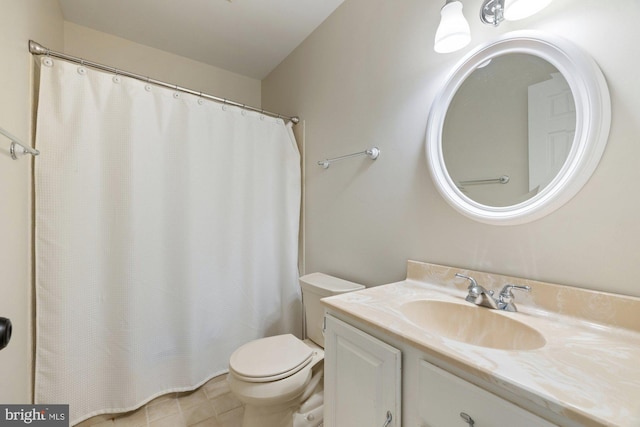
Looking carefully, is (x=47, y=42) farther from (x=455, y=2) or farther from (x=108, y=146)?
(x=455, y=2)

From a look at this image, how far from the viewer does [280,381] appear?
45.8 inches

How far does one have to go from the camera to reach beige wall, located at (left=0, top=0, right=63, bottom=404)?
0.92 meters

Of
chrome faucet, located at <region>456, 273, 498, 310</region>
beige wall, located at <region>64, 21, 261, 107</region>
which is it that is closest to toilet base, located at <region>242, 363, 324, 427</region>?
chrome faucet, located at <region>456, 273, 498, 310</region>

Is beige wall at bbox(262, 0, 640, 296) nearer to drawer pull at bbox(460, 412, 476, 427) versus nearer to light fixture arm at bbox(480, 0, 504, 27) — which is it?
light fixture arm at bbox(480, 0, 504, 27)

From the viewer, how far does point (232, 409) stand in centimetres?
149

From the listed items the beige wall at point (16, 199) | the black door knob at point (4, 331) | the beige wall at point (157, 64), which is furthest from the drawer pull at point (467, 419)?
the beige wall at point (157, 64)

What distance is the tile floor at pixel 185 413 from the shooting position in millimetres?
1379

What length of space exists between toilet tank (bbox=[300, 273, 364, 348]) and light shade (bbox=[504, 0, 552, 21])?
1.28 m

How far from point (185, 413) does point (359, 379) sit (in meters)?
1.26

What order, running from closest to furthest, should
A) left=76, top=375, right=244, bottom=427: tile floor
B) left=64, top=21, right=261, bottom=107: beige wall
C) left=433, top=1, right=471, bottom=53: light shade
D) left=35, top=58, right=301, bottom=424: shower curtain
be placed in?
left=433, top=1, right=471, bottom=53: light shade, left=35, top=58, right=301, bottom=424: shower curtain, left=76, top=375, right=244, bottom=427: tile floor, left=64, top=21, right=261, bottom=107: beige wall

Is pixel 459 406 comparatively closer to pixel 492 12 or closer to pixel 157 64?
pixel 492 12

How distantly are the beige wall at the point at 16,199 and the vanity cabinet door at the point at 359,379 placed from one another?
3.78 ft

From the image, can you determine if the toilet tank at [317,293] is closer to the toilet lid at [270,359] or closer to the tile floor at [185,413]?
the toilet lid at [270,359]

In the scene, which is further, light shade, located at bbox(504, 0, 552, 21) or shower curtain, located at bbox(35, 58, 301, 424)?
shower curtain, located at bbox(35, 58, 301, 424)
